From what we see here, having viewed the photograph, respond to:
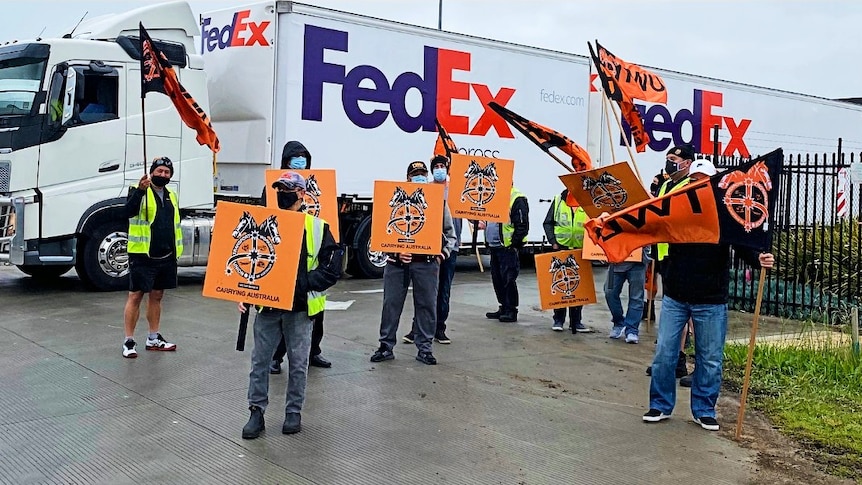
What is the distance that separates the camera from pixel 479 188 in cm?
1045

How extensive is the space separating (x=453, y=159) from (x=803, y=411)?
15.9 ft

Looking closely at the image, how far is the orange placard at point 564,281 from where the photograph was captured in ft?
33.3

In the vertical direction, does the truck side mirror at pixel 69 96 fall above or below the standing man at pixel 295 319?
above

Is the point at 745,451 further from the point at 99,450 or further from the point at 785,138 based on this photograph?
the point at 785,138

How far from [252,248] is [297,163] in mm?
2497

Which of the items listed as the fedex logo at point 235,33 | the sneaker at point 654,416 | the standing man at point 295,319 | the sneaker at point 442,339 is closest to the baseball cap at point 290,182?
the standing man at point 295,319

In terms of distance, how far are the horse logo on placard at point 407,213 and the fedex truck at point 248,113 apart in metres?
5.52

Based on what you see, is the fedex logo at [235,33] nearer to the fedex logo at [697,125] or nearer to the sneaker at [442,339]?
the sneaker at [442,339]

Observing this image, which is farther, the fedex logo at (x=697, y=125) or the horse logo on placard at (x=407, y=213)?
the fedex logo at (x=697, y=125)

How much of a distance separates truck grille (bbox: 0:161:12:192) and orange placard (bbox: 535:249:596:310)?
7.11 m

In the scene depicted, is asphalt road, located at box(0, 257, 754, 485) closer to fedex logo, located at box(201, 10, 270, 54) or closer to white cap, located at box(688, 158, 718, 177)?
white cap, located at box(688, 158, 718, 177)

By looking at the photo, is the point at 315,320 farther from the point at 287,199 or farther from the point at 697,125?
the point at 697,125

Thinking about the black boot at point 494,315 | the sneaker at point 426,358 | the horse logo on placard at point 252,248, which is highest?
the horse logo on placard at point 252,248

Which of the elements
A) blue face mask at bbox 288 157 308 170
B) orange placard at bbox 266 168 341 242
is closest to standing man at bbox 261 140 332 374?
blue face mask at bbox 288 157 308 170
